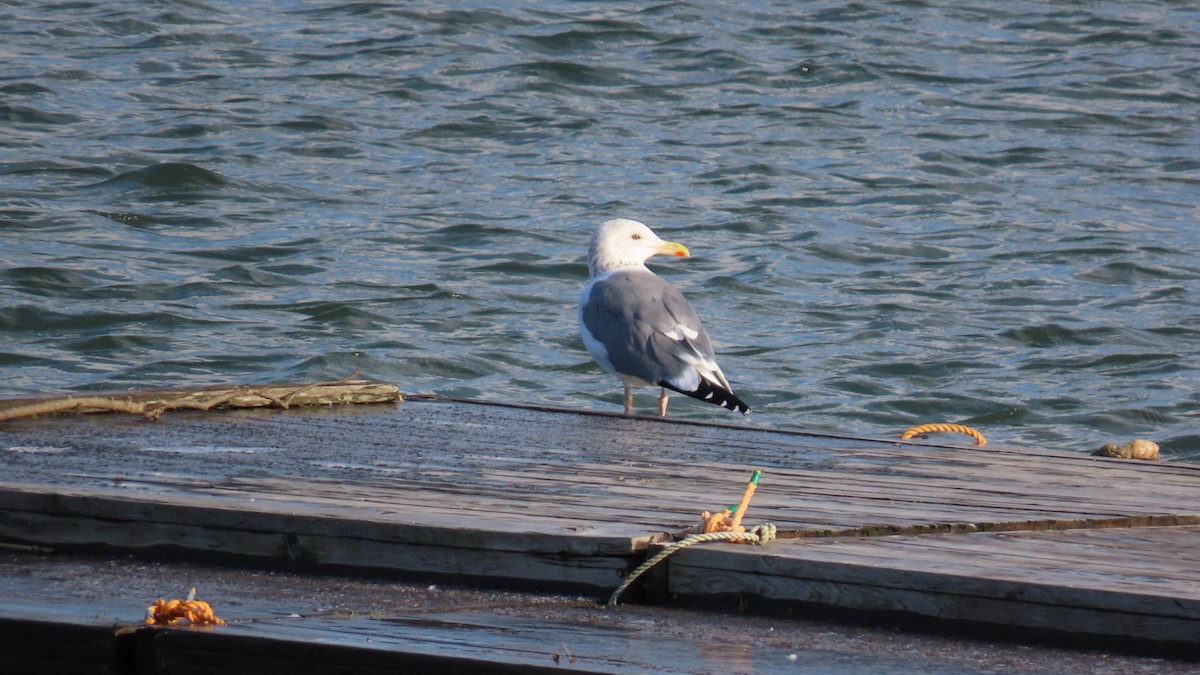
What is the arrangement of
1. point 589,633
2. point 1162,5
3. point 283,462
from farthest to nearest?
point 1162,5
point 283,462
point 589,633

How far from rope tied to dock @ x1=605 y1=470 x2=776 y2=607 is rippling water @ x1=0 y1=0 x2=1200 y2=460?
21.2ft

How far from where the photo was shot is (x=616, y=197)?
13766 millimetres

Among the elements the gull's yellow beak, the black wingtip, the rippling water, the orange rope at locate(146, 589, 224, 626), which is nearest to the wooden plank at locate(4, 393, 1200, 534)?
the orange rope at locate(146, 589, 224, 626)

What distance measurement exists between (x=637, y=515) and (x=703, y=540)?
0.40 m

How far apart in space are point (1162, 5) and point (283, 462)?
18216 millimetres

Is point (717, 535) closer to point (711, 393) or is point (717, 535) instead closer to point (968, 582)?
point (968, 582)

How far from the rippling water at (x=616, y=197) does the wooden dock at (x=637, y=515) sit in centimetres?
508

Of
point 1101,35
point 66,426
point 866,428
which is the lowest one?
point 866,428

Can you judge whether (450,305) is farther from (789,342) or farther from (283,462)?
→ (283,462)

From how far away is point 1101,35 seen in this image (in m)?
18.9

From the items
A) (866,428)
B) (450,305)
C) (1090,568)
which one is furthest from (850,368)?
(1090,568)

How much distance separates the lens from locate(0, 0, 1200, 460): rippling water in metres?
10.6

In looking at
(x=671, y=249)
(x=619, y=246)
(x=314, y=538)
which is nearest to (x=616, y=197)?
(x=671, y=249)

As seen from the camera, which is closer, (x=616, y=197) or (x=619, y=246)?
(x=619, y=246)
